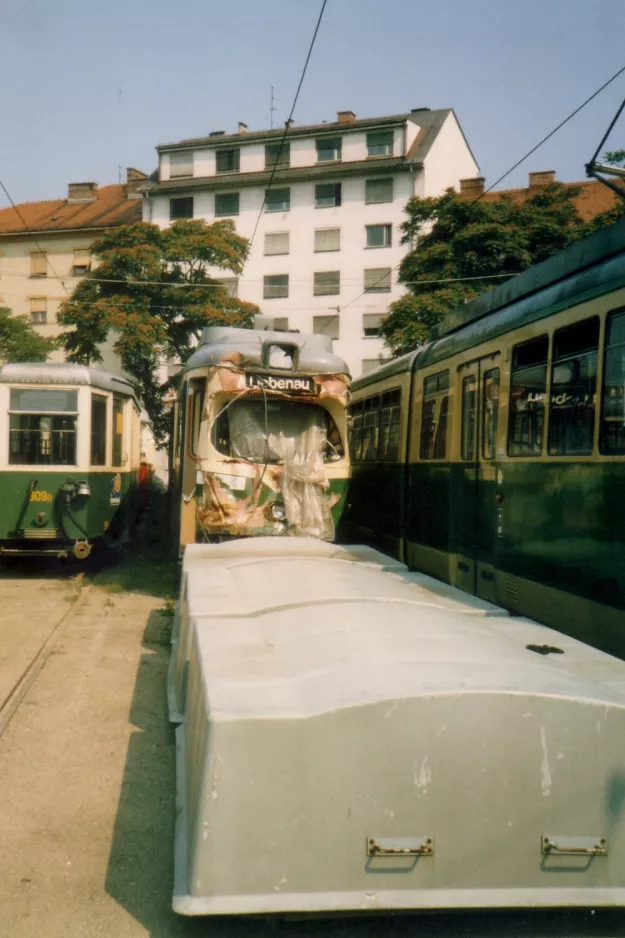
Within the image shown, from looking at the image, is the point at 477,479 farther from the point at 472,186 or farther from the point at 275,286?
the point at 472,186

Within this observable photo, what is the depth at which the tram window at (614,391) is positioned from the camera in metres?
6.09

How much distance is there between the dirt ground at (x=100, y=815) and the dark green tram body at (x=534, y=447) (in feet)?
9.88

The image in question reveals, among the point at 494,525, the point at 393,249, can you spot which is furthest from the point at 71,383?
the point at 393,249

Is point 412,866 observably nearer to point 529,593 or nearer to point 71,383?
point 529,593

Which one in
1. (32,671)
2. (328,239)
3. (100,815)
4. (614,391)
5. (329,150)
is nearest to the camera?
(100,815)

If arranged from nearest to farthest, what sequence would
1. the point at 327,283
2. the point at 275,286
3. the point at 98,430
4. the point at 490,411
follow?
the point at 490,411 → the point at 98,430 → the point at 327,283 → the point at 275,286

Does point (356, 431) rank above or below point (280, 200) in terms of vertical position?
below

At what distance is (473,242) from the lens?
1083 inches

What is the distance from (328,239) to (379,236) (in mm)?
2718

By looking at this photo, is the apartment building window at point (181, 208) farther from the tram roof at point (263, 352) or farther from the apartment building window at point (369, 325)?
the tram roof at point (263, 352)

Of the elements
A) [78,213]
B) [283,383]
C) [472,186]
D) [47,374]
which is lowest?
[283,383]

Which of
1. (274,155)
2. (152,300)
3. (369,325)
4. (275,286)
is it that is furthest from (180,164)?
(152,300)

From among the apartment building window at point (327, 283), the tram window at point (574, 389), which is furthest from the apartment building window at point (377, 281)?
the tram window at point (574, 389)

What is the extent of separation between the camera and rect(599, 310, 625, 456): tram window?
20.0 feet
